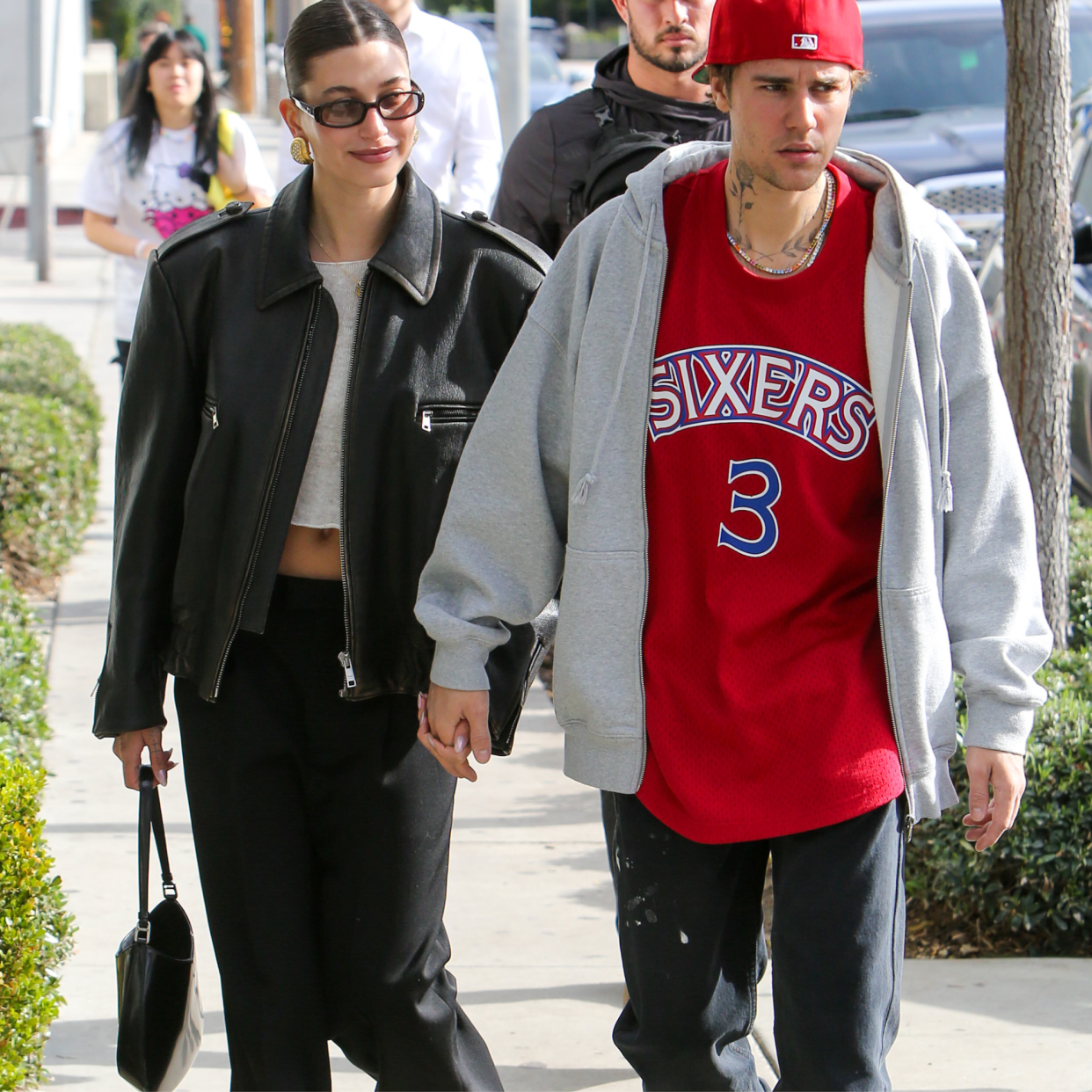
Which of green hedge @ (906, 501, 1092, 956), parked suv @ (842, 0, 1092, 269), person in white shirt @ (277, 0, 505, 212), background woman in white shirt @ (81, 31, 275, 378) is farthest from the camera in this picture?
parked suv @ (842, 0, 1092, 269)

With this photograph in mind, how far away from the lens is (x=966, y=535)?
2.52 meters

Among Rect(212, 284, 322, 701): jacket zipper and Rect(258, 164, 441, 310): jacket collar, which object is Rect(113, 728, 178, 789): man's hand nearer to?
Rect(212, 284, 322, 701): jacket zipper

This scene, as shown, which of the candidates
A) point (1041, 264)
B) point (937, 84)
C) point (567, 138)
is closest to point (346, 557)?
point (567, 138)

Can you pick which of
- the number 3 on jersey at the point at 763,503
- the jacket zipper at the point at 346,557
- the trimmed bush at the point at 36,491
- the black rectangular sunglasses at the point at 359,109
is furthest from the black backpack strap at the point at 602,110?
the trimmed bush at the point at 36,491

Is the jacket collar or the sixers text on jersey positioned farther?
the jacket collar

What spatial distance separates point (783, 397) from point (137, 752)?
1.27 m

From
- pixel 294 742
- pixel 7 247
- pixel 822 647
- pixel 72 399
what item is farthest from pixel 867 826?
pixel 7 247

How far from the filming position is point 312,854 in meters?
2.92

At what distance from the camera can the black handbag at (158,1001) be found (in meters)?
2.84

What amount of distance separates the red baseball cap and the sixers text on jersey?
41cm

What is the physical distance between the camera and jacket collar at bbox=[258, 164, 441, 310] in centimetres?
279

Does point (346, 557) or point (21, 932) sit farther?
point (21, 932)

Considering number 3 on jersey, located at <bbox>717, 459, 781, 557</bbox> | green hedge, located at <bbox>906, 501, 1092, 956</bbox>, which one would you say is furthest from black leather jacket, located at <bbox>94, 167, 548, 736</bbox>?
green hedge, located at <bbox>906, 501, 1092, 956</bbox>

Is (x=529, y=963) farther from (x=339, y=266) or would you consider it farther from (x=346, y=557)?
(x=339, y=266)
